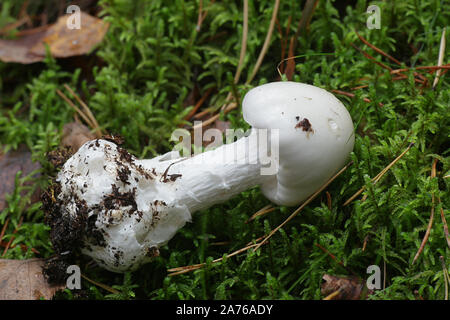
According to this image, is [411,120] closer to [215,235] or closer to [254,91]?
[254,91]

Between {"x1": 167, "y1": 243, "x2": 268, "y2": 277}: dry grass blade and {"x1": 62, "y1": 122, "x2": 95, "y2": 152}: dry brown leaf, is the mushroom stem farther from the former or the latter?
{"x1": 62, "y1": 122, "x2": 95, "y2": 152}: dry brown leaf

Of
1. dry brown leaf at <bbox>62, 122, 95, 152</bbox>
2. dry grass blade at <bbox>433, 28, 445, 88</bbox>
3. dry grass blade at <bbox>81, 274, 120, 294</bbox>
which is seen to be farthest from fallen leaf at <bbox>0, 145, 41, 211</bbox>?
dry grass blade at <bbox>433, 28, 445, 88</bbox>

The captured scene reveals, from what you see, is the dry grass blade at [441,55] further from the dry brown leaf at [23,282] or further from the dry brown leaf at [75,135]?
the dry brown leaf at [23,282]

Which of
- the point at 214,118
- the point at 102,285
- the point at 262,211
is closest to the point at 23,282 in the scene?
the point at 102,285

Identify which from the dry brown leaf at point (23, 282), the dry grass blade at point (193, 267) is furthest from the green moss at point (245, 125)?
the dry brown leaf at point (23, 282)

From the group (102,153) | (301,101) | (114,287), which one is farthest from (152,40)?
(114,287)

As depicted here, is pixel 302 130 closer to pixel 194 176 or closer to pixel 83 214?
pixel 194 176
